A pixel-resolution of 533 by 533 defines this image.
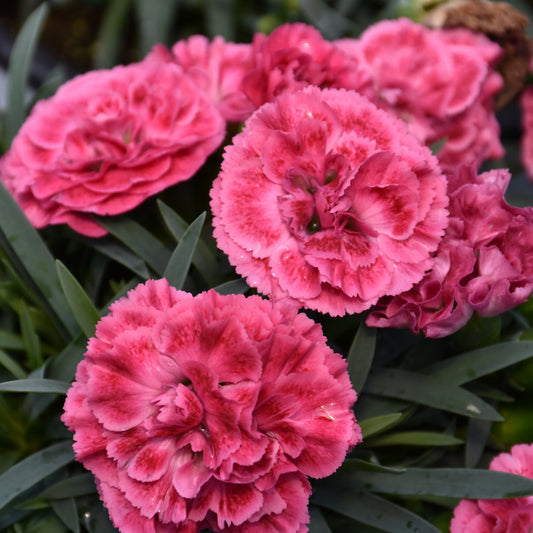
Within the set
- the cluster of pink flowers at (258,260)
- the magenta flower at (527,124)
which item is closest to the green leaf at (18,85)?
the cluster of pink flowers at (258,260)

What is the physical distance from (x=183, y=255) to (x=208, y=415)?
0.16 m

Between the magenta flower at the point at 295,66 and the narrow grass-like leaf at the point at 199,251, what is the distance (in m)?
0.14

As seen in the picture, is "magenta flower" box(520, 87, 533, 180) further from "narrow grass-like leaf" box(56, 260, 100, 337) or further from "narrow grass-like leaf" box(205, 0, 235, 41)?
"narrow grass-like leaf" box(56, 260, 100, 337)

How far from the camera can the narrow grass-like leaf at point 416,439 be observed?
57cm

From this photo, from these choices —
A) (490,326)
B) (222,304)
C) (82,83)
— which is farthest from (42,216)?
(490,326)

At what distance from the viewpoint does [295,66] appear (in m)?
0.57

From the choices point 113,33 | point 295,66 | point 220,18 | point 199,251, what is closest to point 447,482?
point 199,251

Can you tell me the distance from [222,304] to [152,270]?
188 millimetres

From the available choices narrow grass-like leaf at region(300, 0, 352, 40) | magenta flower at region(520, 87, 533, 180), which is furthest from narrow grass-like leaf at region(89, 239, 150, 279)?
magenta flower at region(520, 87, 533, 180)

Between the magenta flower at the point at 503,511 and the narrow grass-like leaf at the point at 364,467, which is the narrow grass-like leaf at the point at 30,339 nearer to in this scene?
the narrow grass-like leaf at the point at 364,467

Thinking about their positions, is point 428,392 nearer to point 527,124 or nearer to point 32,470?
point 32,470

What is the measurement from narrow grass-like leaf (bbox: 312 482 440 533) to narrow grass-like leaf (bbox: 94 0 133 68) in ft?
3.06

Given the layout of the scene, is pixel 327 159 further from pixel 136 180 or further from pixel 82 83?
pixel 82 83

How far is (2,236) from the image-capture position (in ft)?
1.92
